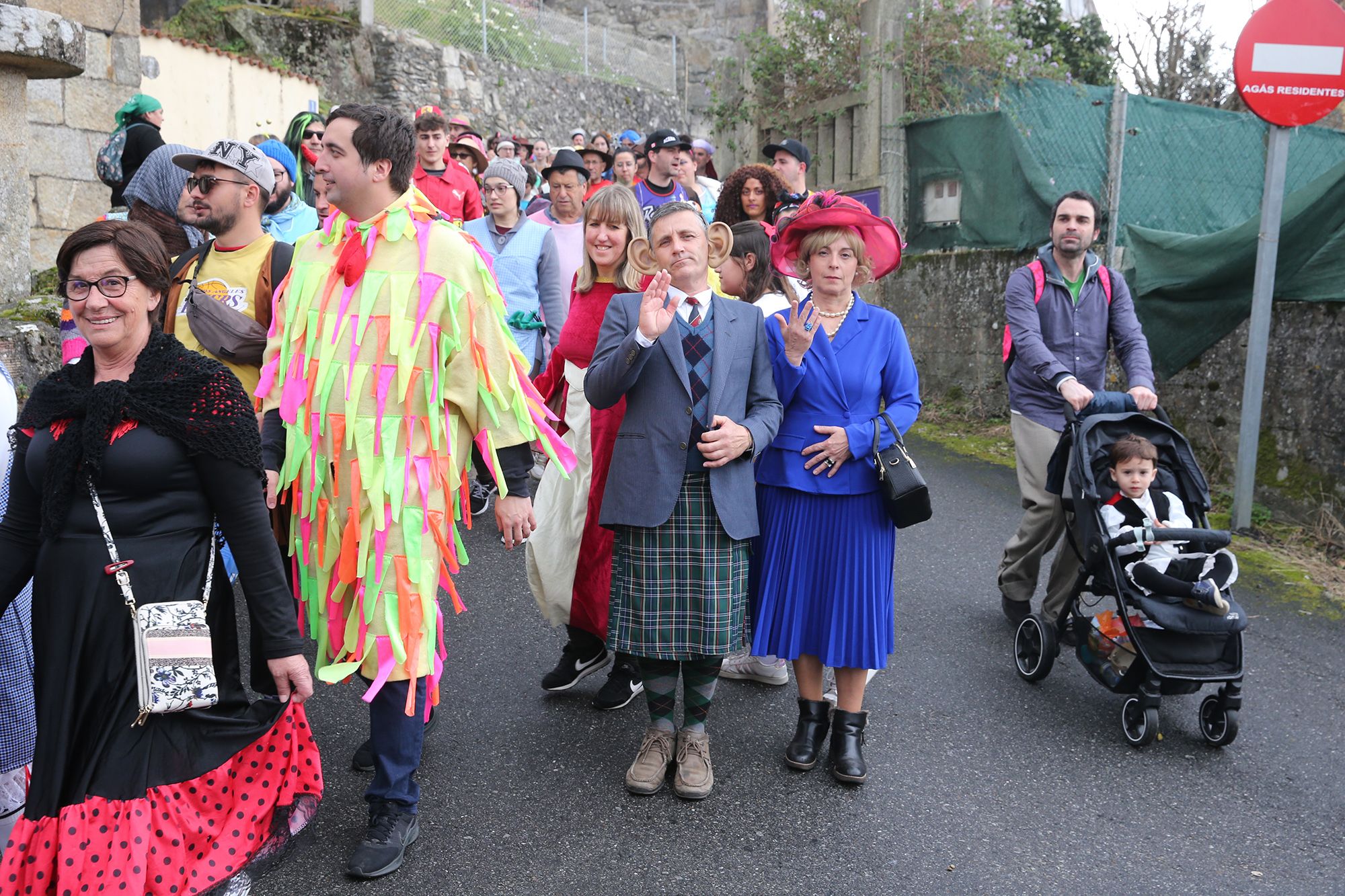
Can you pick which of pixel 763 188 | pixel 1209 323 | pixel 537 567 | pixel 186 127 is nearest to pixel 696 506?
pixel 537 567

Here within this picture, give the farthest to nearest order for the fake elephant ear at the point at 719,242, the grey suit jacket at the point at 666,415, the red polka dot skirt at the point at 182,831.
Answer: the fake elephant ear at the point at 719,242, the grey suit jacket at the point at 666,415, the red polka dot skirt at the point at 182,831

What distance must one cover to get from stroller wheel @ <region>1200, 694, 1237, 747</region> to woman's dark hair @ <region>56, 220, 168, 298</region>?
147 inches

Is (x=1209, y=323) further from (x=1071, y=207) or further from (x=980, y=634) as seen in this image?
(x=980, y=634)

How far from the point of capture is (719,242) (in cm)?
397

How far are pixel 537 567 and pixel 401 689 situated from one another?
1.16 metres

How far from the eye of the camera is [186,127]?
44.2 ft

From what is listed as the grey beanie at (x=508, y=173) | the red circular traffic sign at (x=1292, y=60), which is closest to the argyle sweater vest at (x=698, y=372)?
the grey beanie at (x=508, y=173)

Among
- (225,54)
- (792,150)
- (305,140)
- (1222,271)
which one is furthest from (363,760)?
(225,54)

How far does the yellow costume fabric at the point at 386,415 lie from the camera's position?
9.61 ft

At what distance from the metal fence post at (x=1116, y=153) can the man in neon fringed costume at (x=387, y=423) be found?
729cm

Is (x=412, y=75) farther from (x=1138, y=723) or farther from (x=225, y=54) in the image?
(x=1138, y=723)

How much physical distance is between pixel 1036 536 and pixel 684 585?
87.6 inches

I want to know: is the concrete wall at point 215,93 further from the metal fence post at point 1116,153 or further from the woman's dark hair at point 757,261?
the woman's dark hair at point 757,261

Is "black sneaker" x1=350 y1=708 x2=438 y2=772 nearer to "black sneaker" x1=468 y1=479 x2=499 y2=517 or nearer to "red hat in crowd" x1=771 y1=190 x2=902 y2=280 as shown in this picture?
"red hat in crowd" x1=771 y1=190 x2=902 y2=280
